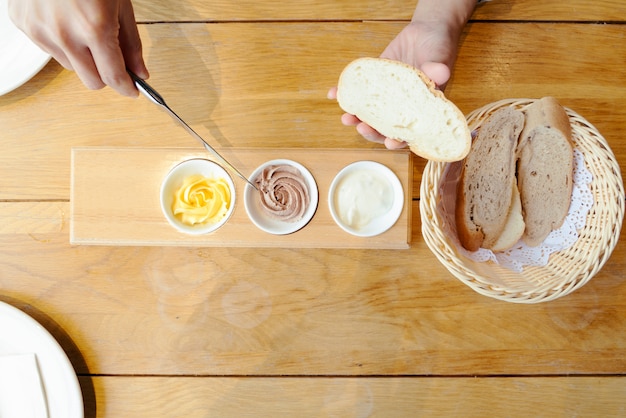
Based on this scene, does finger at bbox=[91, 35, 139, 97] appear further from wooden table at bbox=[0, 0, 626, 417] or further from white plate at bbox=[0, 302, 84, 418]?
white plate at bbox=[0, 302, 84, 418]

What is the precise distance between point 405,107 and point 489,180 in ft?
0.74

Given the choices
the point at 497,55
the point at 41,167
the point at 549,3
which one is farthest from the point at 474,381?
the point at 41,167

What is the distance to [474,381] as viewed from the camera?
997mm

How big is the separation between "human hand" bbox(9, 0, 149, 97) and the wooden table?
315 mm

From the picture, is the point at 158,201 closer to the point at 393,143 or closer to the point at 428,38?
the point at 393,143

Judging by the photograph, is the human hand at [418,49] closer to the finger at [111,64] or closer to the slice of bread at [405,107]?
the slice of bread at [405,107]

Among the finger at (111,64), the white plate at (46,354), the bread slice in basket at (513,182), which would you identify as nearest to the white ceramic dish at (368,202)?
the bread slice in basket at (513,182)

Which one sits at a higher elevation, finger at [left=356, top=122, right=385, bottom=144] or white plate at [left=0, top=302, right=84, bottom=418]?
finger at [left=356, top=122, right=385, bottom=144]

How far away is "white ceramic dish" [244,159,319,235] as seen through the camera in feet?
3.16

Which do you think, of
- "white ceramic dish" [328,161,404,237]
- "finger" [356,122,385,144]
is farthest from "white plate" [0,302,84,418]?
"finger" [356,122,385,144]

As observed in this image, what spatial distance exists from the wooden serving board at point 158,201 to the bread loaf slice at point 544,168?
0.76 feet

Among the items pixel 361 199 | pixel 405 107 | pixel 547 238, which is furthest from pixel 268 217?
pixel 547 238

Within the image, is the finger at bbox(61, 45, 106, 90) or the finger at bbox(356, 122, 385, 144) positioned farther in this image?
the finger at bbox(356, 122, 385, 144)

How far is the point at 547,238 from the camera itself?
0.94 metres
